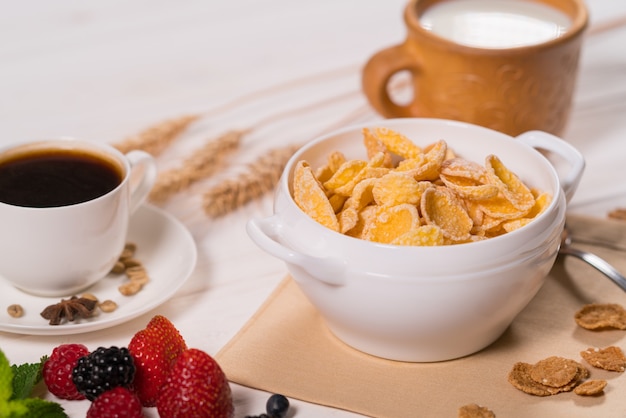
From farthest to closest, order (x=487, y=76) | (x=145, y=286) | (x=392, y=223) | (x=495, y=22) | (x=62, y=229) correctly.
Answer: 1. (x=495, y=22)
2. (x=487, y=76)
3. (x=145, y=286)
4. (x=62, y=229)
5. (x=392, y=223)

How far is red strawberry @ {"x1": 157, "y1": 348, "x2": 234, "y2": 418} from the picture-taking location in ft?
3.26

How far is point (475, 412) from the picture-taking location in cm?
105

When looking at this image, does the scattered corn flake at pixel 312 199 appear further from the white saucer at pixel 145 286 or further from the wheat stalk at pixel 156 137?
the wheat stalk at pixel 156 137

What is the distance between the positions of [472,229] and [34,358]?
598 mm

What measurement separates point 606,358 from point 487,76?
0.55m

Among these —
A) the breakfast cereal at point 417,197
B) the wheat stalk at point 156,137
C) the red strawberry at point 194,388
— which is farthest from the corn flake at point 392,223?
the wheat stalk at point 156,137

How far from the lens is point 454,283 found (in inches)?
41.2

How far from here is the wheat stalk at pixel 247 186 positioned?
1537mm

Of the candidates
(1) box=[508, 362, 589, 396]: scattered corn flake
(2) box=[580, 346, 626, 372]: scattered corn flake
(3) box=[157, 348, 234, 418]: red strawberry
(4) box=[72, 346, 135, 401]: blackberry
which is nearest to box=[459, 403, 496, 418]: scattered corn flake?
(1) box=[508, 362, 589, 396]: scattered corn flake

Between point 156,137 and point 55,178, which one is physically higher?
point 55,178

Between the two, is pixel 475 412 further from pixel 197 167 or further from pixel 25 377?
pixel 197 167

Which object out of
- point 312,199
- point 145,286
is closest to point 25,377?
point 145,286

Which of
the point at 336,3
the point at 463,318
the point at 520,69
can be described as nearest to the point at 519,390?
the point at 463,318

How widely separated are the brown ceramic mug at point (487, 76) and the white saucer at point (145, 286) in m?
0.45
